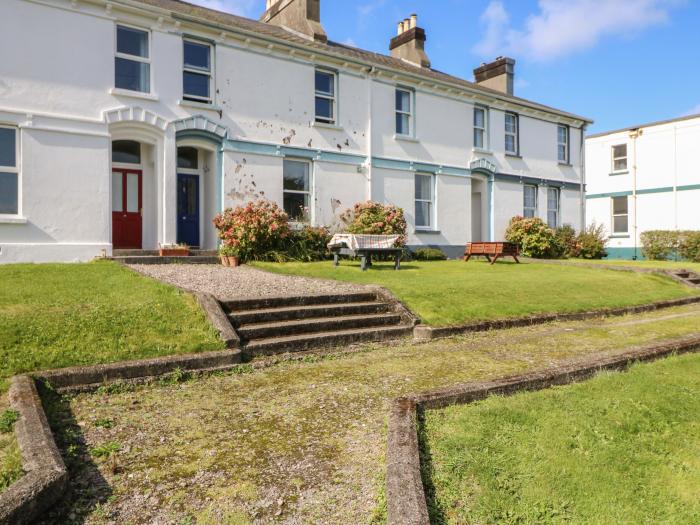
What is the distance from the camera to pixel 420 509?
298 centimetres

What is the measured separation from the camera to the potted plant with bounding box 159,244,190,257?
1427 centimetres

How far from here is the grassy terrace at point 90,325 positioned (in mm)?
5789

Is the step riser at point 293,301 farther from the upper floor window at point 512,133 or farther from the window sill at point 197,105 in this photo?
the upper floor window at point 512,133

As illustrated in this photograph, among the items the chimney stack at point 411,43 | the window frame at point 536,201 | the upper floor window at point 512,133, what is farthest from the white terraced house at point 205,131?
the chimney stack at point 411,43

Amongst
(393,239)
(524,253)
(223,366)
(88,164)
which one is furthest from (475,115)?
(223,366)

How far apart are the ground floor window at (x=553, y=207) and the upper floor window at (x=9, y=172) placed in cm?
2174

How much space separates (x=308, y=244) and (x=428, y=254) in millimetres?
5416

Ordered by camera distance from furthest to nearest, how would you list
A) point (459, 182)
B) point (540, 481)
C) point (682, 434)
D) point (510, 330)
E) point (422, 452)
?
point (459, 182)
point (510, 330)
point (682, 434)
point (422, 452)
point (540, 481)

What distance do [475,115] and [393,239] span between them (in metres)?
10.4

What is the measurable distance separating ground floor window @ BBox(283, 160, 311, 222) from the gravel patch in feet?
14.2

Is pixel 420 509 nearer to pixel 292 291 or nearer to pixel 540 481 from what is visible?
pixel 540 481

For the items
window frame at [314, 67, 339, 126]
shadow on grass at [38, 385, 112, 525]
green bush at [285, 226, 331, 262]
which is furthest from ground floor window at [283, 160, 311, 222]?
shadow on grass at [38, 385, 112, 525]

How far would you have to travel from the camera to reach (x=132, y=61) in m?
14.5

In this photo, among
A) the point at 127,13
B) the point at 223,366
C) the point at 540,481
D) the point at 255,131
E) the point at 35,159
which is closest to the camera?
the point at 540,481
